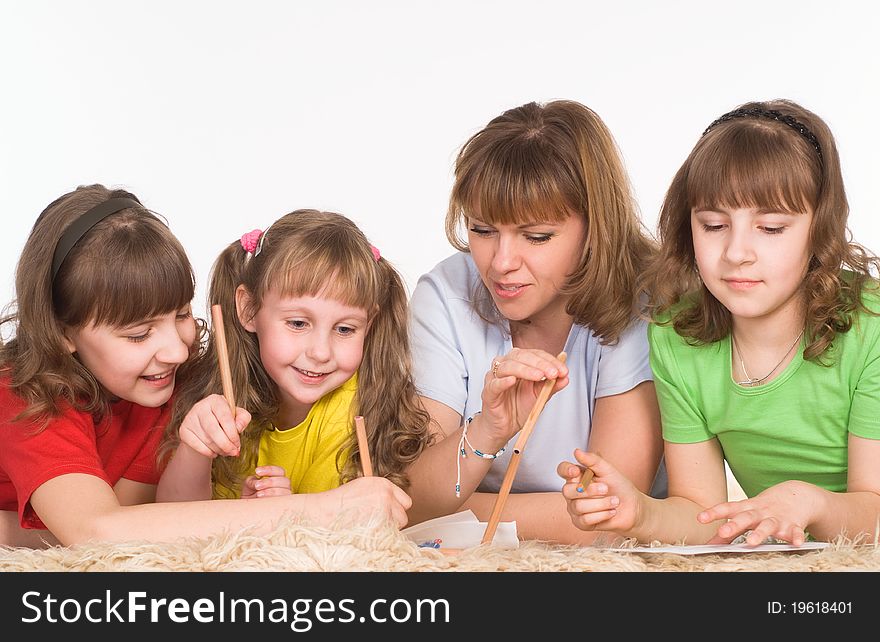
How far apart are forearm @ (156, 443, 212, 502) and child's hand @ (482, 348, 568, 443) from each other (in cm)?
48

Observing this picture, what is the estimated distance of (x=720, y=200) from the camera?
1670 mm

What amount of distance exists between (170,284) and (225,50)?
1996 millimetres

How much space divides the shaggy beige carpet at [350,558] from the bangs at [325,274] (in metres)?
0.48

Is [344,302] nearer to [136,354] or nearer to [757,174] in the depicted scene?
[136,354]

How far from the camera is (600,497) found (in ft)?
5.15

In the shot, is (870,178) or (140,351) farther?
(870,178)

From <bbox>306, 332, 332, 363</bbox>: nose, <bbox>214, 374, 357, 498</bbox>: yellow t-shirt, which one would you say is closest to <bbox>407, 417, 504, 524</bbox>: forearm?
<bbox>214, 374, 357, 498</bbox>: yellow t-shirt

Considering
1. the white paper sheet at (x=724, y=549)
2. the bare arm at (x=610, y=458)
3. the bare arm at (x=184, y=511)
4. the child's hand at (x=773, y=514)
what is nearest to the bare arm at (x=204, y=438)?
the bare arm at (x=184, y=511)

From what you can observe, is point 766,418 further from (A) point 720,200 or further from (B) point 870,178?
(B) point 870,178

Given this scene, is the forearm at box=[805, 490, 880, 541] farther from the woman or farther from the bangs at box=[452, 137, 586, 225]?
the bangs at box=[452, 137, 586, 225]

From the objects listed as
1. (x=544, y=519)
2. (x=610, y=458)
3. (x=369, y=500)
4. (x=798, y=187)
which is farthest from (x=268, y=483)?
(x=798, y=187)

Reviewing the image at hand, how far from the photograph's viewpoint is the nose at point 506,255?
5.96ft

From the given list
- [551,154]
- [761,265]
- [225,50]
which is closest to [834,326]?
[761,265]

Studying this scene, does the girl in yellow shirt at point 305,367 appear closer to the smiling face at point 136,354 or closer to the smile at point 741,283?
the smiling face at point 136,354
